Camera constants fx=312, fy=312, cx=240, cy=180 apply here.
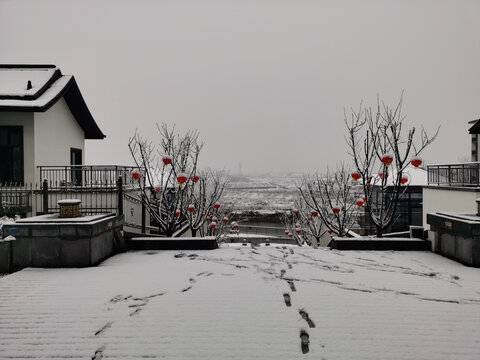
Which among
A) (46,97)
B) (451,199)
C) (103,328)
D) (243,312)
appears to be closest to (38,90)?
(46,97)

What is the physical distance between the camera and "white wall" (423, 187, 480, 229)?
11.4 m

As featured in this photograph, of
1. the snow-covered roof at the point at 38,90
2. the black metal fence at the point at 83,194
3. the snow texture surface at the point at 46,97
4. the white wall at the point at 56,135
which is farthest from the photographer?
the white wall at the point at 56,135

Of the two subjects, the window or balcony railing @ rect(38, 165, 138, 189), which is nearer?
balcony railing @ rect(38, 165, 138, 189)

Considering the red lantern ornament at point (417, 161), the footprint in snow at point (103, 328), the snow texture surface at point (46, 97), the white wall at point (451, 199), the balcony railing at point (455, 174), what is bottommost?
the footprint in snow at point (103, 328)

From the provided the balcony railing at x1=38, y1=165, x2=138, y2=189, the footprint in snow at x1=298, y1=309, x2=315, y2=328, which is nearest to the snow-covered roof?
the balcony railing at x1=38, y1=165, x2=138, y2=189

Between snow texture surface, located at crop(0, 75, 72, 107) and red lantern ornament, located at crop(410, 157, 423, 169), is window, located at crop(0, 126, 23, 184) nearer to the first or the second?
snow texture surface, located at crop(0, 75, 72, 107)

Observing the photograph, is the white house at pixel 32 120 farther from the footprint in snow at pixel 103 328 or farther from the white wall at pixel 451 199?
the white wall at pixel 451 199

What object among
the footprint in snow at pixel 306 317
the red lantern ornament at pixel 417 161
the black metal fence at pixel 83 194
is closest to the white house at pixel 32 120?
the black metal fence at pixel 83 194

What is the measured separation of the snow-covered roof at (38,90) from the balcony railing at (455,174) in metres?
17.1

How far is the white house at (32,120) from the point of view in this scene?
12945 mm

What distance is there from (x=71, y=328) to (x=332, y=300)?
3.60m

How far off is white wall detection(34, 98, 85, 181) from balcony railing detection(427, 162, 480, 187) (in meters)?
17.5

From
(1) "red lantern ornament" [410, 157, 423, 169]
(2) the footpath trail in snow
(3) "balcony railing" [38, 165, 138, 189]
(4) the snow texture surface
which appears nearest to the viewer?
(2) the footpath trail in snow

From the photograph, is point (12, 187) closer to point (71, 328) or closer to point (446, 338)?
point (71, 328)
